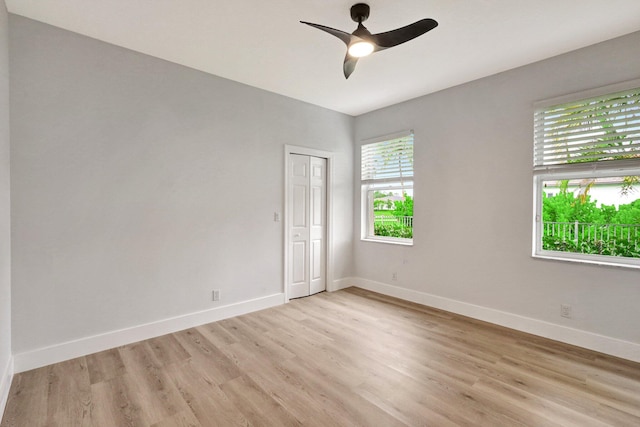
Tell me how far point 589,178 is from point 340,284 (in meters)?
3.33

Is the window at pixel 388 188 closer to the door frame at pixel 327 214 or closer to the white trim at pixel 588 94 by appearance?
the door frame at pixel 327 214

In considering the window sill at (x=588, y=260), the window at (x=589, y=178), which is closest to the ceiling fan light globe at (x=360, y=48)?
the window at (x=589, y=178)

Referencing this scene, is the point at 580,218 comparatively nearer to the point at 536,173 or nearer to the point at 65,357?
the point at 536,173

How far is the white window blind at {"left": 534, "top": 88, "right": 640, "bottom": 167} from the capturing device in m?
2.64

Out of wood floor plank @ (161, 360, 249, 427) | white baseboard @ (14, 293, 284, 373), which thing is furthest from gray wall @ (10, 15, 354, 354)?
wood floor plank @ (161, 360, 249, 427)

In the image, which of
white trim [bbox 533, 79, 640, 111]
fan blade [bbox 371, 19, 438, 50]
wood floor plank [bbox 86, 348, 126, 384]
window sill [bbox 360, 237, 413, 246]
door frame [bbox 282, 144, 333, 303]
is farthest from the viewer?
window sill [bbox 360, 237, 413, 246]

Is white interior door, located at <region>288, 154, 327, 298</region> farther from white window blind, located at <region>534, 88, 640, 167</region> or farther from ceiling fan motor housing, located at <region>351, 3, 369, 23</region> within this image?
white window blind, located at <region>534, 88, 640, 167</region>

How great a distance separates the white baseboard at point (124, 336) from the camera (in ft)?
8.16

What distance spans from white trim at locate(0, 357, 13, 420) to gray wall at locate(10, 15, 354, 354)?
7.3 inches

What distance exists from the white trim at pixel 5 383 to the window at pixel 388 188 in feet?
13.6

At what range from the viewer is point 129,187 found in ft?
9.61

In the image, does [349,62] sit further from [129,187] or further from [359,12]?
[129,187]

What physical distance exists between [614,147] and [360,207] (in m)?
3.05

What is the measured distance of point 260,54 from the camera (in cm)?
298
